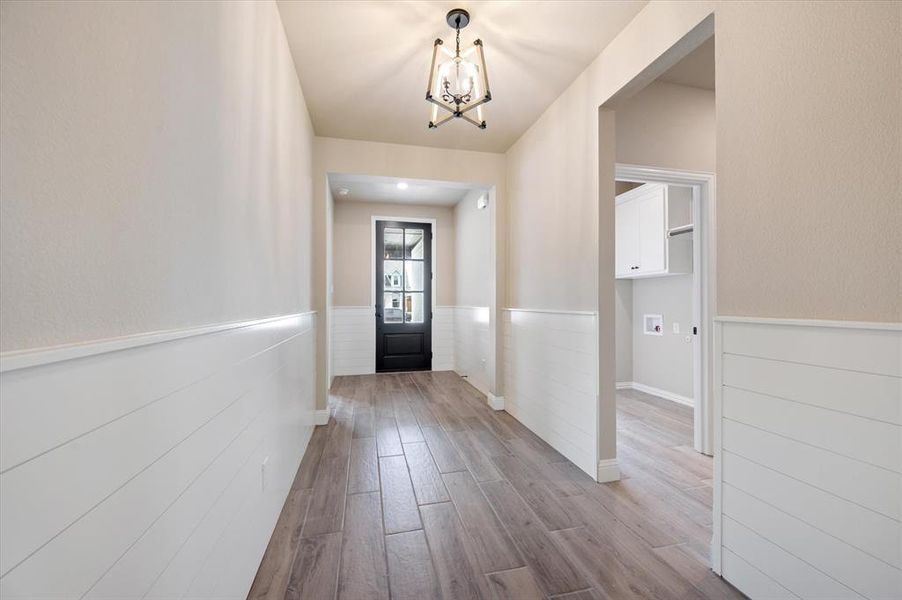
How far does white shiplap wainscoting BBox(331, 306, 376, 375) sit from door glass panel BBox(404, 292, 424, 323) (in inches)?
19.7

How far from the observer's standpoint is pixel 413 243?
5.95 meters

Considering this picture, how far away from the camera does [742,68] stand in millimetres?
1453

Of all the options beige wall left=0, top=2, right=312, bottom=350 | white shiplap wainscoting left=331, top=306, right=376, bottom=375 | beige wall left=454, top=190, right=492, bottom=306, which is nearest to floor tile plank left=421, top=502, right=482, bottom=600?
beige wall left=0, top=2, right=312, bottom=350

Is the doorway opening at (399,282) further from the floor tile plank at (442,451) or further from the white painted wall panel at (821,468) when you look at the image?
the white painted wall panel at (821,468)

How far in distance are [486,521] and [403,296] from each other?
4240 mm

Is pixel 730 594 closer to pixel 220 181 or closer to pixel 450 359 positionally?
pixel 220 181

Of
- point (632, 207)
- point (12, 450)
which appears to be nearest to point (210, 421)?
point (12, 450)

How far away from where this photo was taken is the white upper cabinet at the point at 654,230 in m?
3.82

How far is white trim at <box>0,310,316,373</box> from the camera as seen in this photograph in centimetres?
47

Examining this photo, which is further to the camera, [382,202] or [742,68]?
[382,202]

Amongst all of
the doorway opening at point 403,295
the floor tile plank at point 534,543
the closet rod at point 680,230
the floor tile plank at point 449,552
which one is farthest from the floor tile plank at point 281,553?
the closet rod at point 680,230

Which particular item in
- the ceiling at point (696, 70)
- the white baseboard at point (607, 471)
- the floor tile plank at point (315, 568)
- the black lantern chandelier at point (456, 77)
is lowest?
the floor tile plank at point (315, 568)

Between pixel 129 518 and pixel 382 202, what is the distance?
5449mm

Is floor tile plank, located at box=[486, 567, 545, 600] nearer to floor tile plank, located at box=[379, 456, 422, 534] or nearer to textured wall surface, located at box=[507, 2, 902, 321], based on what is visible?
floor tile plank, located at box=[379, 456, 422, 534]
